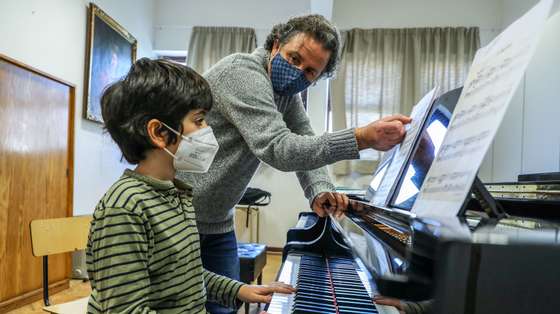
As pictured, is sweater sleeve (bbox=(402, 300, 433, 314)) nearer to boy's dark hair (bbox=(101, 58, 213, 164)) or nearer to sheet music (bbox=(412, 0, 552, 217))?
sheet music (bbox=(412, 0, 552, 217))

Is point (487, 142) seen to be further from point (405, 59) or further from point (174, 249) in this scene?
point (405, 59)

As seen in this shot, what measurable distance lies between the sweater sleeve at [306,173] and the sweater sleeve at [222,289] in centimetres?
52

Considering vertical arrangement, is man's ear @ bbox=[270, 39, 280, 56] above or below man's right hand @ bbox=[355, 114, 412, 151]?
above

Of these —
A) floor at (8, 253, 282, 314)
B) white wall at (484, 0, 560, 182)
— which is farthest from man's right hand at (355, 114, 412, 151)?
white wall at (484, 0, 560, 182)

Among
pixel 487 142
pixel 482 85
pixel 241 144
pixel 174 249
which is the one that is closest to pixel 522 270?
pixel 487 142

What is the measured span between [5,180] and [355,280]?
106 inches

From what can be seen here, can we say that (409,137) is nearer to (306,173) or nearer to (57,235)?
(306,173)

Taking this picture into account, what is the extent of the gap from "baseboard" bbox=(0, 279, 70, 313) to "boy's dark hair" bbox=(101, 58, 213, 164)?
258cm

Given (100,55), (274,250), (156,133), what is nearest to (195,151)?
(156,133)

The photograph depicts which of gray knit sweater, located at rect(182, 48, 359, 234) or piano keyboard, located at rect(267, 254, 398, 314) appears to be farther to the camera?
gray knit sweater, located at rect(182, 48, 359, 234)

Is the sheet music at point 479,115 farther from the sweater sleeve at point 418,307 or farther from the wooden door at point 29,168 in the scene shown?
the wooden door at point 29,168

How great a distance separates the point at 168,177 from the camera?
0.90 metres

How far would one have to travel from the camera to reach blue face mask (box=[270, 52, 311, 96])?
4.16 feet

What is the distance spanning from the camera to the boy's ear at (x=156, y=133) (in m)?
0.85
